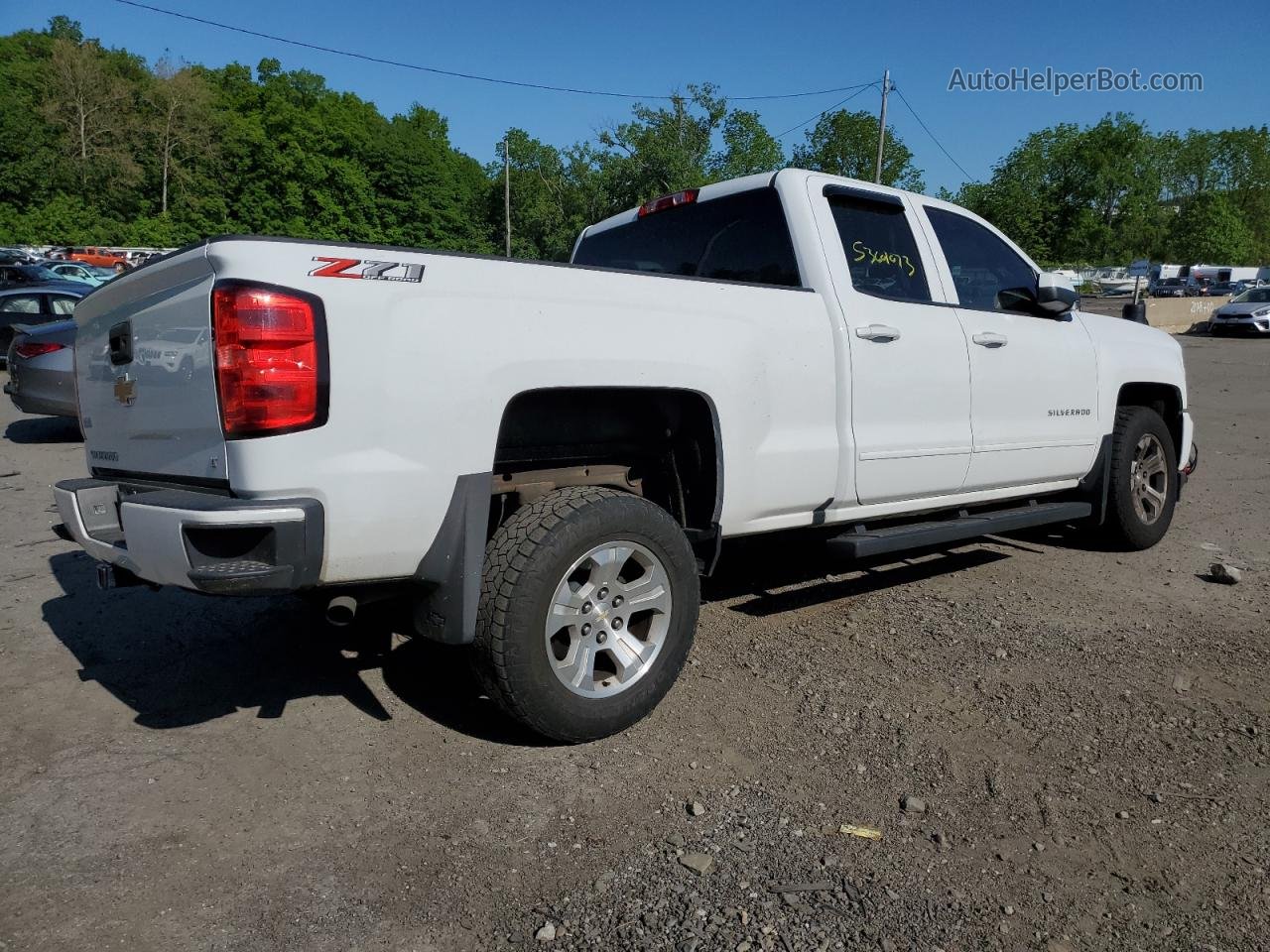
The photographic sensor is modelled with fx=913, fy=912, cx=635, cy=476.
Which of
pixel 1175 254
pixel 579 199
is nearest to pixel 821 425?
pixel 579 199

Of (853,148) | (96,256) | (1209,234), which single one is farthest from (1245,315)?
(1209,234)

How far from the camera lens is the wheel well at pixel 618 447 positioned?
3.27 metres


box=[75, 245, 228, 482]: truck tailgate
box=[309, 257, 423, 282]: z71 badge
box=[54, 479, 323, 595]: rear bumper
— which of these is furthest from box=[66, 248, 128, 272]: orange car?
box=[309, 257, 423, 282]: z71 badge

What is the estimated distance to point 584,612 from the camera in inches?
124

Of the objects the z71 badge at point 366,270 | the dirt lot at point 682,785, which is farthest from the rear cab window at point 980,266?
the z71 badge at point 366,270

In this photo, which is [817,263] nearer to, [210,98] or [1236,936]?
[1236,936]

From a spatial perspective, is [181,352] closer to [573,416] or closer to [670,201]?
[573,416]

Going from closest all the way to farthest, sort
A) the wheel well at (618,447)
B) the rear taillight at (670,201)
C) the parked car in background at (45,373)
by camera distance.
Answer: the wheel well at (618,447) < the rear taillight at (670,201) < the parked car in background at (45,373)

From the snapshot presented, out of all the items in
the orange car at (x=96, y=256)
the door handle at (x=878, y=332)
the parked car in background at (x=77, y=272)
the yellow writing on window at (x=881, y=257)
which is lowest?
the door handle at (x=878, y=332)

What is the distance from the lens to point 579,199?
165ft

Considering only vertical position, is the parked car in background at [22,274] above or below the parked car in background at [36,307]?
above

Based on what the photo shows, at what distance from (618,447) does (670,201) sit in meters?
1.71

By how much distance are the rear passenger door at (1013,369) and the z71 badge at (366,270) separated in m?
2.89

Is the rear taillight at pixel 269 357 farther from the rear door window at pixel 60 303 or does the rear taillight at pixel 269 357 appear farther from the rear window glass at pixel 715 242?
the rear door window at pixel 60 303
